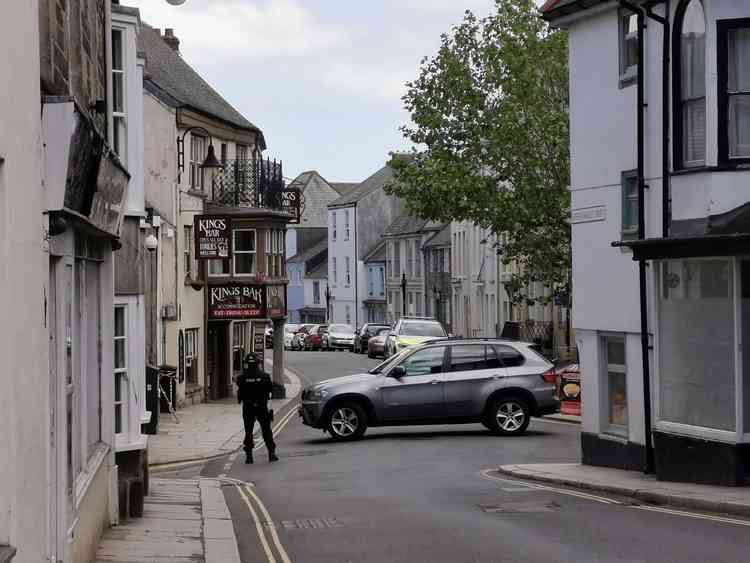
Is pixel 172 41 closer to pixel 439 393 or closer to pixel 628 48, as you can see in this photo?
pixel 439 393

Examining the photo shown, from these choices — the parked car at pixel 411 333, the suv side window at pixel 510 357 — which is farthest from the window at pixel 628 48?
the parked car at pixel 411 333

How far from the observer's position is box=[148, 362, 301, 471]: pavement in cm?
2494

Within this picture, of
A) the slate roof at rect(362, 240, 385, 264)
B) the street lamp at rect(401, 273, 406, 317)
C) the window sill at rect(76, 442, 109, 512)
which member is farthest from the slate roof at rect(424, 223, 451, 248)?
the window sill at rect(76, 442, 109, 512)

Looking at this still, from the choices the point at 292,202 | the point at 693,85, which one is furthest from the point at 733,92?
the point at 292,202

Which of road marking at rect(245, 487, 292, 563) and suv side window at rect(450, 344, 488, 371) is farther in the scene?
suv side window at rect(450, 344, 488, 371)

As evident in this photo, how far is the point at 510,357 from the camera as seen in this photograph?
2648cm

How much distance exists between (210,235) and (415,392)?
13.8 m

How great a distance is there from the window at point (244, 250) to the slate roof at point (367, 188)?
62165 mm

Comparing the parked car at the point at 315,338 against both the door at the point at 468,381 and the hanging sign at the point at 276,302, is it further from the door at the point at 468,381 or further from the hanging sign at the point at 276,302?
the door at the point at 468,381

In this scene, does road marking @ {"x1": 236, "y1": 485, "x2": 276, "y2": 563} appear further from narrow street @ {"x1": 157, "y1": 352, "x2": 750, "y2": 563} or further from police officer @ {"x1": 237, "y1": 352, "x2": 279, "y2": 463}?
police officer @ {"x1": 237, "y1": 352, "x2": 279, "y2": 463}

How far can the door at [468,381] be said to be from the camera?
2600 cm

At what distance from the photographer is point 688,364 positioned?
58.3 ft

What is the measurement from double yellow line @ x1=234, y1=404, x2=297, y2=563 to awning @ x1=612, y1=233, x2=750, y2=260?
619cm

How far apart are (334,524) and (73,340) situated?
5301 mm
